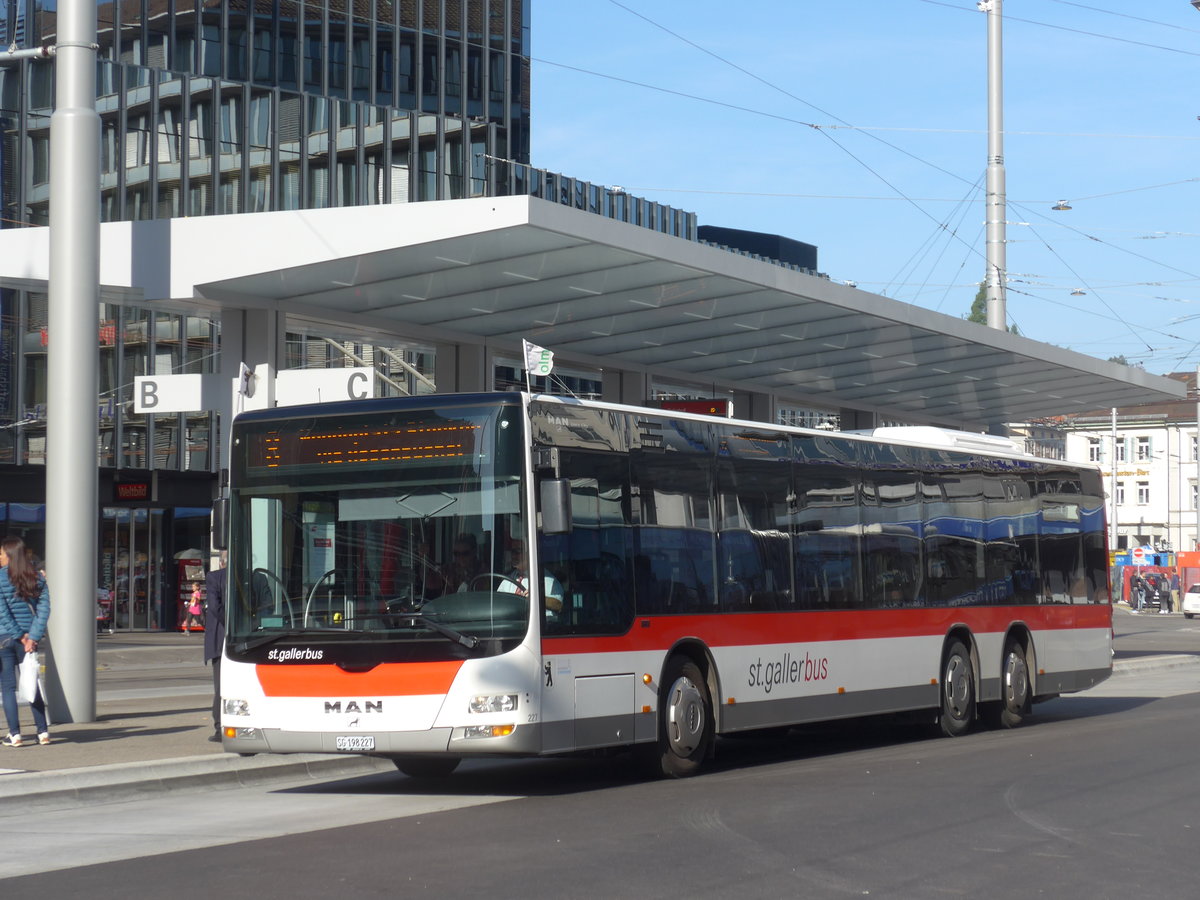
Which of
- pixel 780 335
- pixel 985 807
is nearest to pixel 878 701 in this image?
pixel 985 807

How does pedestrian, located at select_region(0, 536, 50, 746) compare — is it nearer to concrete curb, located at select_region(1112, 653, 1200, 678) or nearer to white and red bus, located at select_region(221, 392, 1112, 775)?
white and red bus, located at select_region(221, 392, 1112, 775)

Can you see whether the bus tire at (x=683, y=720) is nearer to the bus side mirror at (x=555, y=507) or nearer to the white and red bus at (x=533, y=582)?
the white and red bus at (x=533, y=582)

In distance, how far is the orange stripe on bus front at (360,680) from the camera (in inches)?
436

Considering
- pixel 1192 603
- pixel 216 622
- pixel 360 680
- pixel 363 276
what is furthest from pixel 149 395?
pixel 1192 603

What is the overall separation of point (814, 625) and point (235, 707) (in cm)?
527

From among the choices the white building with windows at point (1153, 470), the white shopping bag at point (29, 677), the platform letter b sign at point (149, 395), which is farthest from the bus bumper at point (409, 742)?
the white building with windows at point (1153, 470)

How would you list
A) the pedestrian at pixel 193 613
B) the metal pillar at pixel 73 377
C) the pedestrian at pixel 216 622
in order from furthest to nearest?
the pedestrian at pixel 193 613 → the metal pillar at pixel 73 377 → the pedestrian at pixel 216 622

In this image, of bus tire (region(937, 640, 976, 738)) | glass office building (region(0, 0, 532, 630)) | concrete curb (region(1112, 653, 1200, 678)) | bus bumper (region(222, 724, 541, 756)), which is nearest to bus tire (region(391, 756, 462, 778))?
bus bumper (region(222, 724, 541, 756))

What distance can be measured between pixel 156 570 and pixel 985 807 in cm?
3353

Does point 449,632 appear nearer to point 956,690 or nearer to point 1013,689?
point 956,690

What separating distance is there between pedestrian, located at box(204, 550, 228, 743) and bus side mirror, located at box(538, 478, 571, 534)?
3329 millimetres

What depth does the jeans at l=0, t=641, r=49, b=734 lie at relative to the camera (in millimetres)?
13492

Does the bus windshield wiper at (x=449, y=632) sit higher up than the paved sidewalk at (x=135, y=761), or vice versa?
the bus windshield wiper at (x=449, y=632)

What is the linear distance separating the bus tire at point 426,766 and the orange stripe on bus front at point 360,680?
1702 millimetres
